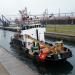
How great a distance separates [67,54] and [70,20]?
2067 inches

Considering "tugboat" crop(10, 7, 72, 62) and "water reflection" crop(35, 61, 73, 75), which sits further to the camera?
"tugboat" crop(10, 7, 72, 62)

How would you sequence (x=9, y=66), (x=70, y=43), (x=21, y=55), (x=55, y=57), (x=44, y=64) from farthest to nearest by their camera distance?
(x=70, y=43) → (x=21, y=55) → (x=44, y=64) → (x=55, y=57) → (x=9, y=66)

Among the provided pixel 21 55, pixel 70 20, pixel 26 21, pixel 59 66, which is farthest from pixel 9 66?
pixel 70 20

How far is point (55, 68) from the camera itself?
73.7 ft

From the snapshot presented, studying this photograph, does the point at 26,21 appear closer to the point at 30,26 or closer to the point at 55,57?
the point at 30,26

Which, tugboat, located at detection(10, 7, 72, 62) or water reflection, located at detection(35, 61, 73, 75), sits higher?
tugboat, located at detection(10, 7, 72, 62)

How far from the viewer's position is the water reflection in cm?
2103

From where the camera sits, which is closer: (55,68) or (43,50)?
(55,68)

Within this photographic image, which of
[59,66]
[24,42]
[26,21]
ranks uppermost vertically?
[26,21]

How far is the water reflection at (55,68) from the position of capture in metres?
21.0

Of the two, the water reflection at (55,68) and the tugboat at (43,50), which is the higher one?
the tugboat at (43,50)

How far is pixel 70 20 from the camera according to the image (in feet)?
244

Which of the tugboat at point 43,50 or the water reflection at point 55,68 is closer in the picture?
the water reflection at point 55,68

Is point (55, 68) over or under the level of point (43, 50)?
under
